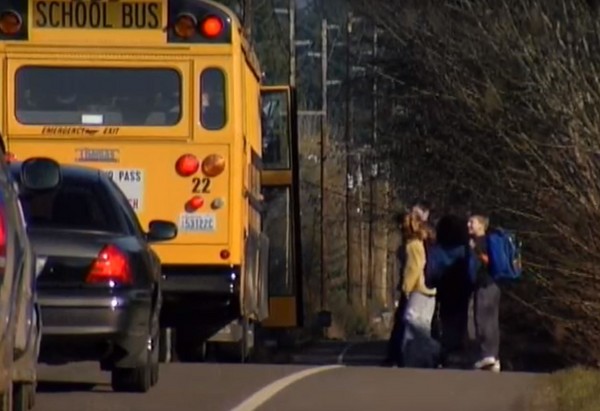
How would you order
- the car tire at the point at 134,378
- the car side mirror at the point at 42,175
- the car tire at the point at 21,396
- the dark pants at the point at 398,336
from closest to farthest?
the car tire at the point at 21,396, the car side mirror at the point at 42,175, the car tire at the point at 134,378, the dark pants at the point at 398,336

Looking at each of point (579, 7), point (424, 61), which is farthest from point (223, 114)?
point (424, 61)

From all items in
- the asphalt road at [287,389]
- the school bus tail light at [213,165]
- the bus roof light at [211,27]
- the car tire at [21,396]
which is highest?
the bus roof light at [211,27]

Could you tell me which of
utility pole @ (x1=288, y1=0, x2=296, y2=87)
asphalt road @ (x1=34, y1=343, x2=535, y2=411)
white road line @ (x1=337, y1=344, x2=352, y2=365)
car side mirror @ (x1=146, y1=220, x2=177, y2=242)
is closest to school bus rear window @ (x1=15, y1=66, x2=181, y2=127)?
asphalt road @ (x1=34, y1=343, x2=535, y2=411)

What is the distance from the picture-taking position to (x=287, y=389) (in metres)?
13.9

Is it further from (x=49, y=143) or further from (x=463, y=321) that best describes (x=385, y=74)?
(x=49, y=143)

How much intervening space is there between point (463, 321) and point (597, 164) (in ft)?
6.61

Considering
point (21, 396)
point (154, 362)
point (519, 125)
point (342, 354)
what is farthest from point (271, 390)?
point (342, 354)

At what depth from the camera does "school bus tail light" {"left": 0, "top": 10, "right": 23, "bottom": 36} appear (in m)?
16.4

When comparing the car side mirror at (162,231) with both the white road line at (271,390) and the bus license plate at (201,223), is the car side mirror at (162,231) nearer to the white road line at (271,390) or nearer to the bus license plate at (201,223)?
the white road line at (271,390)

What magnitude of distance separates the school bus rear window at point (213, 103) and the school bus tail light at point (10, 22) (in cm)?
163

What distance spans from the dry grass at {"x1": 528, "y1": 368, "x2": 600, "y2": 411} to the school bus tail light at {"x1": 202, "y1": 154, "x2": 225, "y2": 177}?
Result: 133 inches

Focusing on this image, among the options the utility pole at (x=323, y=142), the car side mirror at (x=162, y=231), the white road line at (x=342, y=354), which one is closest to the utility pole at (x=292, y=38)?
the utility pole at (x=323, y=142)

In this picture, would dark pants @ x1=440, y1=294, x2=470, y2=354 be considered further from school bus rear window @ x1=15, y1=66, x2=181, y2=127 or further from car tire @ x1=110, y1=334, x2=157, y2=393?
car tire @ x1=110, y1=334, x2=157, y2=393

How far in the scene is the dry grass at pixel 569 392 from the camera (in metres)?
12.6
